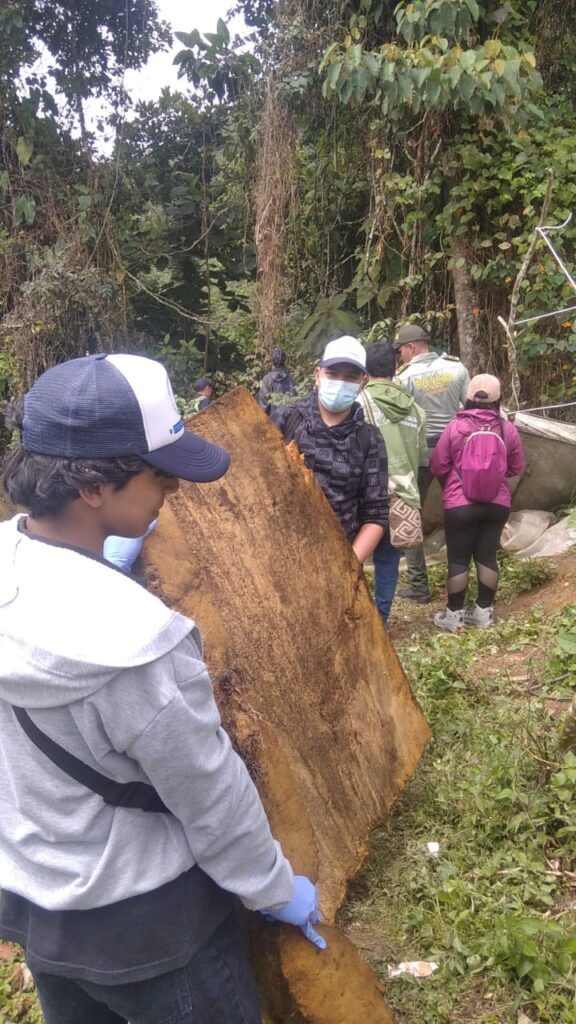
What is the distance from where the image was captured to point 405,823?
2.92 metres

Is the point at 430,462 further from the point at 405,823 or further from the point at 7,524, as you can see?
the point at 7,524

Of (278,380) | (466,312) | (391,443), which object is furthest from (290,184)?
(391,443)

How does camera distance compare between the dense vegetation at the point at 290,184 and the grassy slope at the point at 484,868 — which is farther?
the dense vegetation at the point at 290,184

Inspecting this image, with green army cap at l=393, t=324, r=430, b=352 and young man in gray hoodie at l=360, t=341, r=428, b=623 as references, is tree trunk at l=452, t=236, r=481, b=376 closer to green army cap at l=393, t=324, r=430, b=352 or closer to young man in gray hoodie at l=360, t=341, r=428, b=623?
green army cap at l=393, t=324, r=430, b=352

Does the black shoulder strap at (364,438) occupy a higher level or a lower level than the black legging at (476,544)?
higher

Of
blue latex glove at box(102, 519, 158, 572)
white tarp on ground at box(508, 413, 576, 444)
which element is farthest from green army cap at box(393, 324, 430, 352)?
blue latex glove at box(102, 519, 158, 572)

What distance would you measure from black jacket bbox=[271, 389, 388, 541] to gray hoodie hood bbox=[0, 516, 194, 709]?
2497mm

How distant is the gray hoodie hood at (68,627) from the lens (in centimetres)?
114

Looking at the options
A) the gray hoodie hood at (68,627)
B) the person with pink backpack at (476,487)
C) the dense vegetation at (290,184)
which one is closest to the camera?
the gray hoodie hood at (68,627)

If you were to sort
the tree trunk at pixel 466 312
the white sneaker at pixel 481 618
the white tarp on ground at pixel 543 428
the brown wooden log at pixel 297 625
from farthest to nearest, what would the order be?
the tree trunk at pixel 466 312, the white tarp on ground at pixel 543 428, the white sneaker at pixel 481 618, the brown wooden log at pixel 297 625

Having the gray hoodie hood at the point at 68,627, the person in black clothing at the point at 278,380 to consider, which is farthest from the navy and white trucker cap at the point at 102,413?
the person in black clothing at the point at 278,380

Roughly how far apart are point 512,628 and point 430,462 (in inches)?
48.4

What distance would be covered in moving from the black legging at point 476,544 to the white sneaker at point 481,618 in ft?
0.13

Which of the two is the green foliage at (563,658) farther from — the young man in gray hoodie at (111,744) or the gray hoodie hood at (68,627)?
the gray hoodie hood at (68,627)
